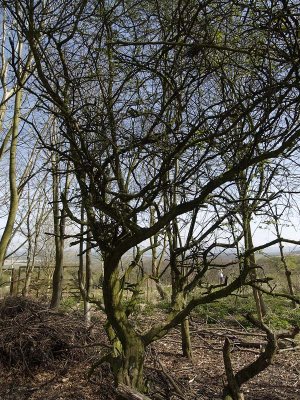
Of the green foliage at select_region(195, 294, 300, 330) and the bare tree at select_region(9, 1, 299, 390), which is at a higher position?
the bare tree at select_region(9, 1, 299, 390)

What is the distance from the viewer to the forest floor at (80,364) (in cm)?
464

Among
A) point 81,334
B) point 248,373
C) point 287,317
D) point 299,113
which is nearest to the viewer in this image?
point 299,113

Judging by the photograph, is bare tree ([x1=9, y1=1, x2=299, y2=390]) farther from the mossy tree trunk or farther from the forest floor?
the forest floor

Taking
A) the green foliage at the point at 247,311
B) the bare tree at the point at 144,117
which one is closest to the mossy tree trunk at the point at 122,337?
the bare tree at the point at 144,117

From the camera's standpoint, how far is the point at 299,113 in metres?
2.96

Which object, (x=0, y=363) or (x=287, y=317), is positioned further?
(x=287, y=317)

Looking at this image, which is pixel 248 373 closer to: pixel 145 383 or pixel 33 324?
pixel 145 383

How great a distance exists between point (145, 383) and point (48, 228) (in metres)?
16.3

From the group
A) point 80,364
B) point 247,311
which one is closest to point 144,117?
point 80,364

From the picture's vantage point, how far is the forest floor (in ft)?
15.2

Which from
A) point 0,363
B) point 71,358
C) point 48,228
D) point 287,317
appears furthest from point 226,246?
point 48,228

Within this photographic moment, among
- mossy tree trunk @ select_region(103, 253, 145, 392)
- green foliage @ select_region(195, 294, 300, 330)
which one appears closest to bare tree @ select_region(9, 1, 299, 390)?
mossy tree trunk @ select_region(103, 253, 145, 392)

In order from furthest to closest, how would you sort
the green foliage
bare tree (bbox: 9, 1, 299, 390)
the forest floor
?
the green foliage, the forest floor, bare tree (bbox: 9, 1, 299, 390)

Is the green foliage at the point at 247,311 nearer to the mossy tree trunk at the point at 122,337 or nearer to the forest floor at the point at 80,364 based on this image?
the forest floor at the point at 80,364
